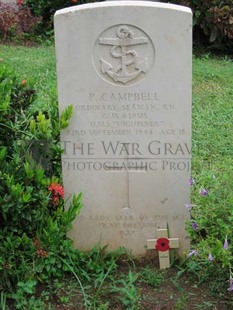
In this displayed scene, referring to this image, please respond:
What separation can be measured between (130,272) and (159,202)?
449 millimetres

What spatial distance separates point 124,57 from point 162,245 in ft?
3.70

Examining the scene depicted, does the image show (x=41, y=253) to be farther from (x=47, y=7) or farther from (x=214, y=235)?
(x=47, y=7)

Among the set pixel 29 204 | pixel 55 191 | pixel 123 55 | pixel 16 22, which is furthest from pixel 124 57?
pixel 16 22

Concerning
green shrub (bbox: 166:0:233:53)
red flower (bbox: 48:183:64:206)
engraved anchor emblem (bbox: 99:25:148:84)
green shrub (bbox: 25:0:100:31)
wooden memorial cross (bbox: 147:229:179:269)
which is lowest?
wooden memorial cross (bbox: 147:229:179:269)

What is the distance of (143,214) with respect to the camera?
3.89m

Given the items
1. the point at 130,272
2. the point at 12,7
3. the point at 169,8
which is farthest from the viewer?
the point at 12,7

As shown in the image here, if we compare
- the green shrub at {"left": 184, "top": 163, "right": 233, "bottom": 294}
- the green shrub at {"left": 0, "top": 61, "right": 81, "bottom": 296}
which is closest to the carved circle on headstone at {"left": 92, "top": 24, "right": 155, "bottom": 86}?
the green shrub at {"left": 0, "top": 61, "right": 81, "bottom": 296}

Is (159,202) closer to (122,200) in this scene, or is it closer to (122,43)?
(122,200)

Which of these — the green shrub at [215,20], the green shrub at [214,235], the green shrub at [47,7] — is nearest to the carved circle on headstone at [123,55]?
the green shrub at [214,235]

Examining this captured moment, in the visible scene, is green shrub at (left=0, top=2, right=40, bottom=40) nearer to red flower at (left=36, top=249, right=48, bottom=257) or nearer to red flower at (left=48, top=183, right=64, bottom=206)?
red flower at (left=48, top=183, right=64, bottom=206)

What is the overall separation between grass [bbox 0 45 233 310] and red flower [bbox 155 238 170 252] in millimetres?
134

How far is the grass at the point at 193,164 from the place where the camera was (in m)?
3.55

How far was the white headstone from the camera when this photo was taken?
352 cm

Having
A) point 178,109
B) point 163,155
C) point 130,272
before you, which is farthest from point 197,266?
point 178,109
